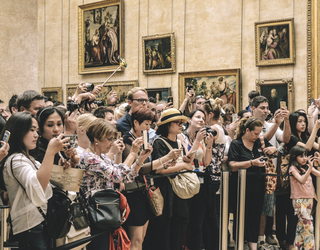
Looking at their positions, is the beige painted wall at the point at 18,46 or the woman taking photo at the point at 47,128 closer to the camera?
the woman taking photo at the point at 47,128

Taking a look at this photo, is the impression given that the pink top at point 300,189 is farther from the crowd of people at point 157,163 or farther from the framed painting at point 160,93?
the framed painting at point 160,93

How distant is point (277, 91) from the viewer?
380 inches

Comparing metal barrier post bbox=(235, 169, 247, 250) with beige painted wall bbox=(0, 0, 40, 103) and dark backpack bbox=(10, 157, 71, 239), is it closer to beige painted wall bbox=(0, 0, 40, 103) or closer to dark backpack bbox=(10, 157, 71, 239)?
dark backpack bbox=(10, 157, 71, 239)

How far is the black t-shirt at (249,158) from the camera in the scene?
5.34 meters

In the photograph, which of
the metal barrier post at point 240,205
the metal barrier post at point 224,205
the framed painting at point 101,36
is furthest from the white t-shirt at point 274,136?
the framed painting at point 101,36

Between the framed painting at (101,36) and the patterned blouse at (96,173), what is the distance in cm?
918

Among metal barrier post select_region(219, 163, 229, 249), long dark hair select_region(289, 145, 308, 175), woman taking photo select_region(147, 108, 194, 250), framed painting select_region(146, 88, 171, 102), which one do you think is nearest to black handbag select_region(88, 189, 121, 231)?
woman taking photo select_region(147, 108, 194, 250)

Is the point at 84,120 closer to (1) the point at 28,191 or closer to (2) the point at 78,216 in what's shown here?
(2) the point at 78,216

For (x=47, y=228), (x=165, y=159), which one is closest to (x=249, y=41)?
(x=165, y=159)

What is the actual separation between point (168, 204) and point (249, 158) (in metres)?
1.69

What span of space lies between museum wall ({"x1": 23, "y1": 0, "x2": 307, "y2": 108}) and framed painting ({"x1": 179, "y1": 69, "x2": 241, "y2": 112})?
0.17 metres

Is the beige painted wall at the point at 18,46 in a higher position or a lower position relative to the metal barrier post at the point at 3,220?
higher

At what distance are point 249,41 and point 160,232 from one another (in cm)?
715

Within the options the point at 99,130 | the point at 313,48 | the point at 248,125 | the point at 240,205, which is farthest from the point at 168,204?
the point at 313,48
